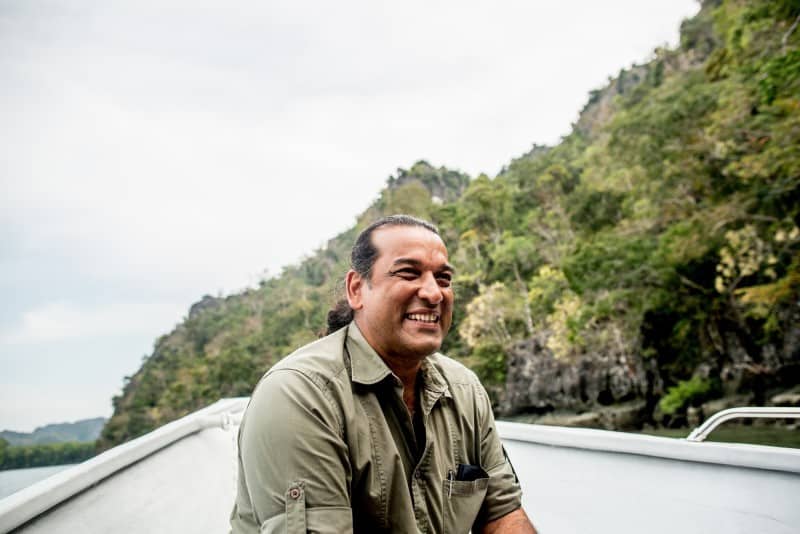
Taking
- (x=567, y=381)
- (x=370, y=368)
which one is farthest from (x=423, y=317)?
(x=567, y=381)

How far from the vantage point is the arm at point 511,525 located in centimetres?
124

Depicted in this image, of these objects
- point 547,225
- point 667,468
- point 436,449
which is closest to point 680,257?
point 667,468

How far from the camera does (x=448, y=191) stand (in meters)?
47.6

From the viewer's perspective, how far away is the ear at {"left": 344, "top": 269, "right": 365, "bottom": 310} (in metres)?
1.27

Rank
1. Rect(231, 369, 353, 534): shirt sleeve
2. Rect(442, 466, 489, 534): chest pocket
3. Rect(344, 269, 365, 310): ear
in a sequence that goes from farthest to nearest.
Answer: Rect(344, 269, 365, 310): ear < Rect(442, 466, 489, 534): chest pocket < Rect(231, 369, 353, 534): shirt sleeve

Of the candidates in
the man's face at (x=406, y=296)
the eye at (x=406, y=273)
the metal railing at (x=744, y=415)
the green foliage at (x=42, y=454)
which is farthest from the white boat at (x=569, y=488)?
the green foliage at (x=42, y=454)

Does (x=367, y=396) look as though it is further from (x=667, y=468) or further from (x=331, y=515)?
(x=667, y=468)

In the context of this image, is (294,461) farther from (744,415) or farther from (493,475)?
(744,415)

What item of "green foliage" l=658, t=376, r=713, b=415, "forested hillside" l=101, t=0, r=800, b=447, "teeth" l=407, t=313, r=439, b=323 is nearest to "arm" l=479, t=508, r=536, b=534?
"teeth" l=407, t=313, r=439, b=323

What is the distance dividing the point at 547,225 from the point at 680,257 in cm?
1291

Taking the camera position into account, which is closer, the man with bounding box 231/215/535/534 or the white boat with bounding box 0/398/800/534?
the man with bounding box 231/215/535/534

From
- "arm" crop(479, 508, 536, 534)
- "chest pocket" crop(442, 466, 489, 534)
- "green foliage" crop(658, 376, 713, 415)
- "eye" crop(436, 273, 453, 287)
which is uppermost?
"eye" crop(436, 273, 453, 287)

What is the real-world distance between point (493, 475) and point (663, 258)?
11.1 meters

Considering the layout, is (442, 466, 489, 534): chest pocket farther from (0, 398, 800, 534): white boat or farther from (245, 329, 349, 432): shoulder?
(0, 398, 800, 534): white boat
